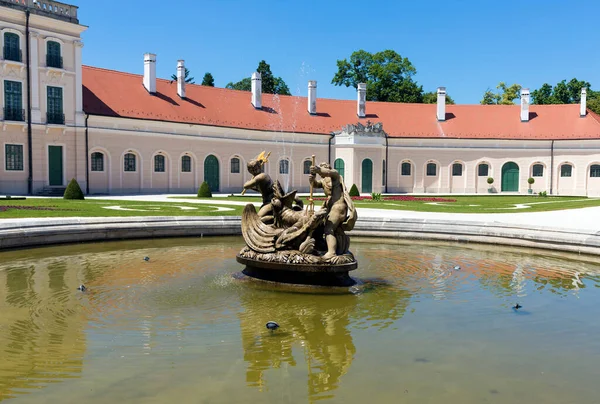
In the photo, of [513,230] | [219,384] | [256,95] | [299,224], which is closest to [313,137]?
[256,95]

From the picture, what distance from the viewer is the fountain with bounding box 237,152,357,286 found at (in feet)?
30.6

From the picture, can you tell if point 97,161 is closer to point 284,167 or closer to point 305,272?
point 284,167

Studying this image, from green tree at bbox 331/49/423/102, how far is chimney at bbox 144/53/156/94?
104 ft

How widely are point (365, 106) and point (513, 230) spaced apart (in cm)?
4031

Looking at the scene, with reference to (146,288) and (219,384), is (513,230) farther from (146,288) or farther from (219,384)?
(219,384)

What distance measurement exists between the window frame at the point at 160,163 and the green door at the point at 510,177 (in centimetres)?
3135

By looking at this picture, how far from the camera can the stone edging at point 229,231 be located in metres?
12.8

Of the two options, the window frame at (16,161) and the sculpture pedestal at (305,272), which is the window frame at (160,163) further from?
the sculpture pedestal at (305,272)

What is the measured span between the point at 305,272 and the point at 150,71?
37.6 meters

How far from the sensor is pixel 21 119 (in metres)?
34.2

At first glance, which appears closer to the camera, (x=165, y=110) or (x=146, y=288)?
(x=146, y=288)

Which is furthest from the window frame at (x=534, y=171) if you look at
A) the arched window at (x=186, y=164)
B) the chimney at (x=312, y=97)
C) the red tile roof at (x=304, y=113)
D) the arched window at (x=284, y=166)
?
the arched window at (x=186, y=164)

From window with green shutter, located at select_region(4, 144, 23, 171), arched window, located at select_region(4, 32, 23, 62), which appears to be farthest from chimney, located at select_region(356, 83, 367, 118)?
window with green shutter, located at select_region(4, 144, 23, 171)

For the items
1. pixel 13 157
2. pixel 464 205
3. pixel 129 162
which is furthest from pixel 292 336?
pixel 129 162
